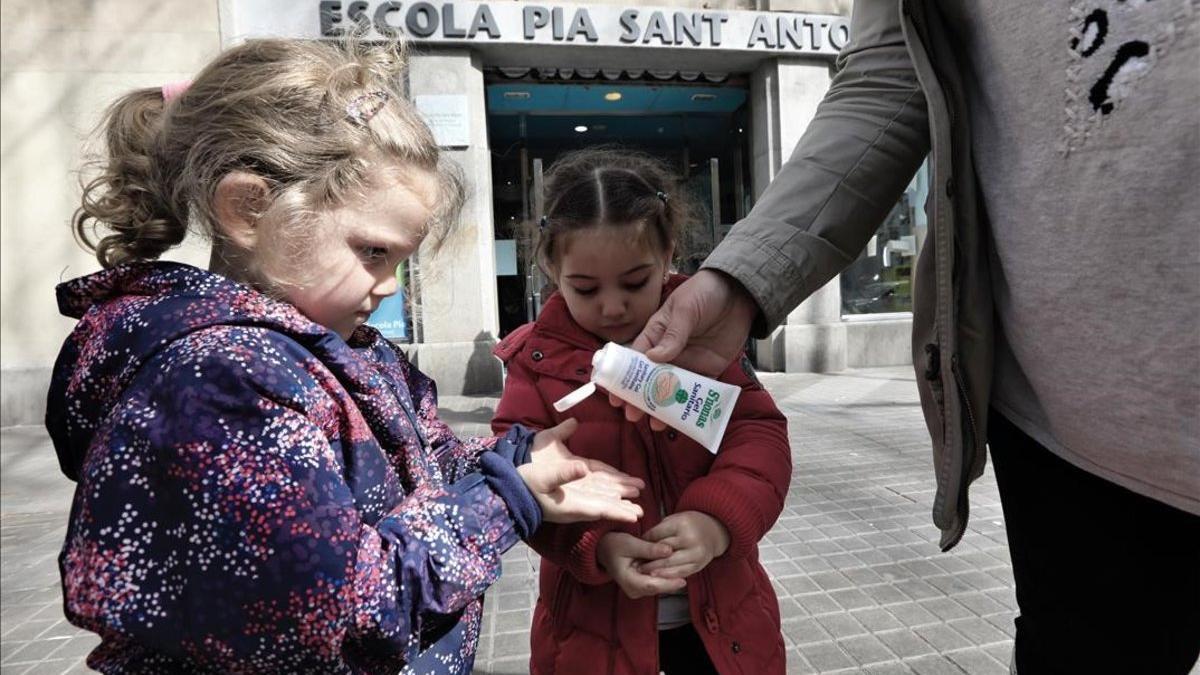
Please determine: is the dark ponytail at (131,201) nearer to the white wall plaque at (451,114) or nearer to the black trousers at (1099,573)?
the black trousers at (1099,573)

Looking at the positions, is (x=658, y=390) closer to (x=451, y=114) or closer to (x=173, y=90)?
(x=173, y=90)

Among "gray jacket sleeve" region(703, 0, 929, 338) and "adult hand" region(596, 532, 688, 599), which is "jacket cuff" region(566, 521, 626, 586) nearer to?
"adult hand" region(596, 532, 688, 599)

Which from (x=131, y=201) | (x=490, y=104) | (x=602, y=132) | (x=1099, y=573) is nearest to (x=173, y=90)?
(x=131, y=201)

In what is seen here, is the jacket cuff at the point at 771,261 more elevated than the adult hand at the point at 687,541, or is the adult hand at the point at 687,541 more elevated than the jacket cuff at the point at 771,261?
the jacket cuff at the point at 771,261

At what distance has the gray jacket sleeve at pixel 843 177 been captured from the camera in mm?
1327

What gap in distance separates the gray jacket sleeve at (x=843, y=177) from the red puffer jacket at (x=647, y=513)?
0.25 meters

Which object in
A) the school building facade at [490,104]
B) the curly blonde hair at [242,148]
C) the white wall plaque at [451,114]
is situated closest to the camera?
the curly blonde hair at [242,148]

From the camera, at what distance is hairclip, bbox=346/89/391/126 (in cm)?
108

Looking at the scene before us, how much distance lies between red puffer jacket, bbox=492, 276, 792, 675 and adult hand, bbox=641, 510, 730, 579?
26 mm

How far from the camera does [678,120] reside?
9492 mm

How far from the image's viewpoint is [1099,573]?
1.05 m

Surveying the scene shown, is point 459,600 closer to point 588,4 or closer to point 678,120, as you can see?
point 588,4

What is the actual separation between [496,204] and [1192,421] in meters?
8.51

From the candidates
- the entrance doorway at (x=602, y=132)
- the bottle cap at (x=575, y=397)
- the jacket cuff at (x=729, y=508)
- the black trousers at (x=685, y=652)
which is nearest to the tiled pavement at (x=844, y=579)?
the black trousers at (x=685, y=652)
